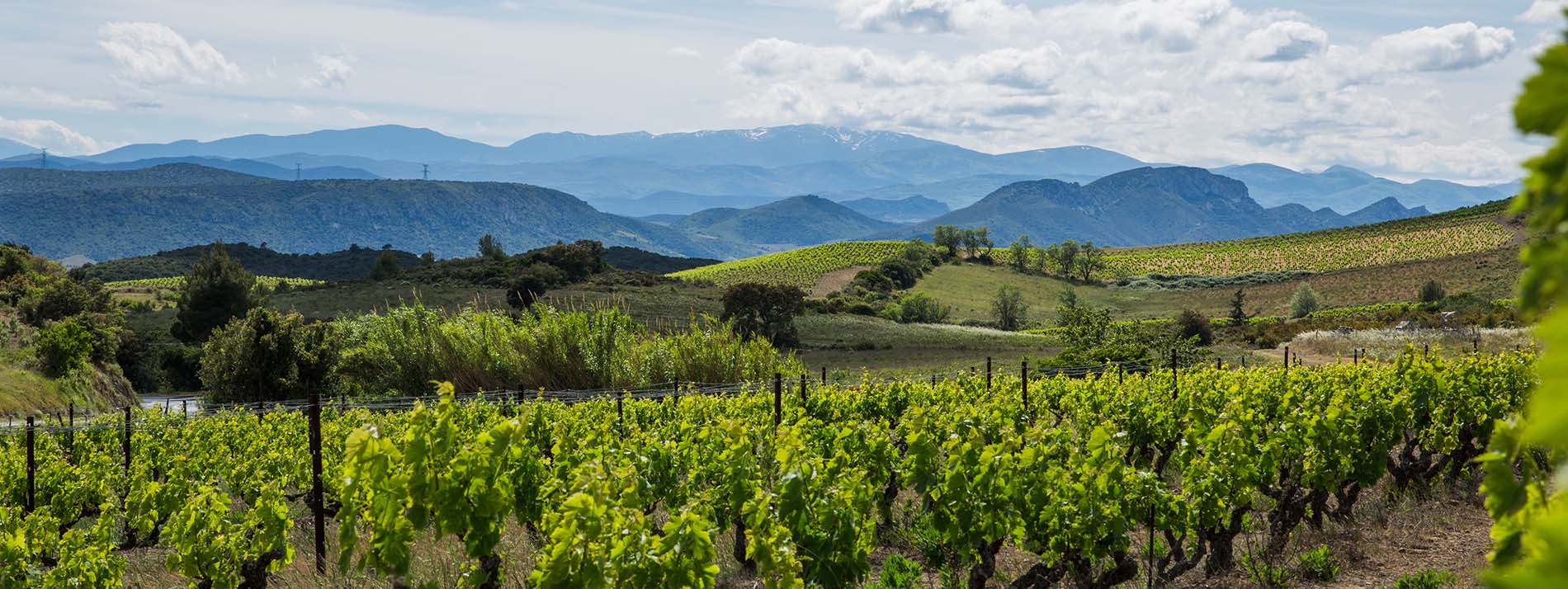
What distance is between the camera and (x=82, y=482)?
11.1 m

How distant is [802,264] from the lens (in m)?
114

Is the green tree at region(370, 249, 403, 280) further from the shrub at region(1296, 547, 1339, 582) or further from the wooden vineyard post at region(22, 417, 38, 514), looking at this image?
the shrub at region(1296, 547, 1339, 582)

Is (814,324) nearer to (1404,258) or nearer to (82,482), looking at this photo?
(82,482)

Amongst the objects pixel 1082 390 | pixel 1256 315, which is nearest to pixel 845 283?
pixel 1256 315

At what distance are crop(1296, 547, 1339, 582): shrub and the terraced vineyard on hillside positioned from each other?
77.5m

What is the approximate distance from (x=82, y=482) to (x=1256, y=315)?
62163 millimetres

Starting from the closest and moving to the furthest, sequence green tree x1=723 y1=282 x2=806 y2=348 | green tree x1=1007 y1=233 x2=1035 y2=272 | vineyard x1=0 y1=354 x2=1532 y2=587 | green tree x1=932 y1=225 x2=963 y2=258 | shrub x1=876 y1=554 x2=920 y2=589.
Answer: vineyard x1=0 y1=354 x2=1532 y2=587 → shrub x1=876 y1=554 x2=920 y2=589 → green tree x1=723 y1=282 x2=806 y2=348 → green tree x1=1007 y1=233 x2=1035 y2=272 → green tree x1=932 y1=225 x2=963 y2=258

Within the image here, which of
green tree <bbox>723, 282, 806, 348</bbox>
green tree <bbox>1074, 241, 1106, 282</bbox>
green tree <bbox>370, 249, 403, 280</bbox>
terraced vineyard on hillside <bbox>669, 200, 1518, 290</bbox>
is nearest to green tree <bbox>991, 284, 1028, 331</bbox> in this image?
terraced vineyard on hillside <bbox>669, 200, 1518, 290</bbox>

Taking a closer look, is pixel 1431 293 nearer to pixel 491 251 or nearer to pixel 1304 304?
pixel 1304 304

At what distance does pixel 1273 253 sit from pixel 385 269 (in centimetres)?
8065

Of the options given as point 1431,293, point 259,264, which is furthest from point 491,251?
point 259,264

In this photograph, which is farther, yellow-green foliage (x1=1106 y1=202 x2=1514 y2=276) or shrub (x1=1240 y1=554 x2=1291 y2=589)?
yellow-green foliage (x1=1106 y1=202 x2=1514 y2=276)

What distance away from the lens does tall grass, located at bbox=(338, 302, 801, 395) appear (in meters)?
21.4

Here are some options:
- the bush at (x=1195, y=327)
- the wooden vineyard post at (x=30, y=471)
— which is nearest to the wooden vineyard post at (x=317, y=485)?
the wooden vineyard post at (x=30, y=471)
